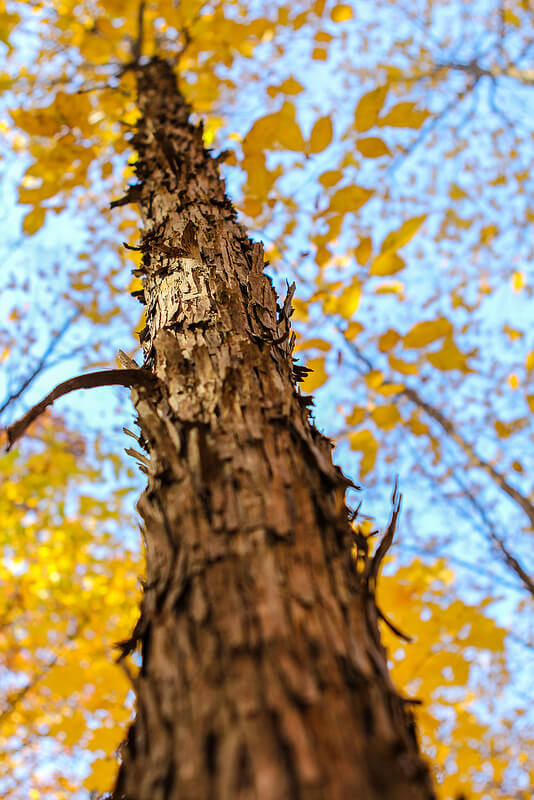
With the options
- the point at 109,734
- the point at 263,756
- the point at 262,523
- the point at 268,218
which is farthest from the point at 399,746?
the point at 268,218

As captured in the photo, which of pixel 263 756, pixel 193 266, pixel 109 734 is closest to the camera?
pixel 263 756

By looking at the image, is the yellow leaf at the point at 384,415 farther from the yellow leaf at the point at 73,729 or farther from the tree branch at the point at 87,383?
the yellow leaf at the point at 73,729

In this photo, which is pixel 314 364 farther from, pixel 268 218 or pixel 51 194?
pixel 51 194

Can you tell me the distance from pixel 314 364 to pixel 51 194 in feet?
5.32

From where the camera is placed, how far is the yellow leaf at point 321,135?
89.4 inches

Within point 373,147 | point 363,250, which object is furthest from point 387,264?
point 373,147

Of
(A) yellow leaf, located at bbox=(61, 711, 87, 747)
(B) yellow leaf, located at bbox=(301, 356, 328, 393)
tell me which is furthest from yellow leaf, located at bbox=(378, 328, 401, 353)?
(A) yellow leaf, located at bbox=(61, 711, 87, 747)

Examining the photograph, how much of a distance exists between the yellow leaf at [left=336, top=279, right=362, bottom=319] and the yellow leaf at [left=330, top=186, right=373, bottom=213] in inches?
15.2

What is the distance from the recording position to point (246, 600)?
0.74 m

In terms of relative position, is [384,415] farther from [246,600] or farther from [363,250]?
[246,600]

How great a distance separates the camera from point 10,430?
120 centimetres

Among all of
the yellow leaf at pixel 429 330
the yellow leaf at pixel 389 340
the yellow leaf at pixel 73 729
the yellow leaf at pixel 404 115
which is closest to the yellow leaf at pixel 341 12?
the yellow leaf at pixel 404 115

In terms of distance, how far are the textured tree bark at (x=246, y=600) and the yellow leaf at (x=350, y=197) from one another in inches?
52.2

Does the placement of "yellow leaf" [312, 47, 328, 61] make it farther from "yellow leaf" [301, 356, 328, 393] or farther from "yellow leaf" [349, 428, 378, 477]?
"yellow leaf" [349, 428, 378, 477]
